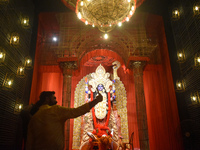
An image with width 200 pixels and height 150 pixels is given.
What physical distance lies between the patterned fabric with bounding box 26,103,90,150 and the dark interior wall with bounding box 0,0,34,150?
3.02 metres

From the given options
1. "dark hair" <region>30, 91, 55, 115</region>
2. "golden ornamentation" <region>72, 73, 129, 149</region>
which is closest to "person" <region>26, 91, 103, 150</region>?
"dark hair" <region>30, 91, 55, 115</region>

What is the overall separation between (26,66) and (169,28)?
5.89m

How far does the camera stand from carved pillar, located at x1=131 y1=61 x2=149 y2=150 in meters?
6.33

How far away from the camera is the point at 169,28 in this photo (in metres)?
7.86

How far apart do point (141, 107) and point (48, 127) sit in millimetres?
5161

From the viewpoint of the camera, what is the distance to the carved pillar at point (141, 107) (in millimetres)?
6329

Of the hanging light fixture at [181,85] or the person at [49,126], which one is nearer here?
the person at [49,126]

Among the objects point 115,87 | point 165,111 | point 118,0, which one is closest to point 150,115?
point 165,111

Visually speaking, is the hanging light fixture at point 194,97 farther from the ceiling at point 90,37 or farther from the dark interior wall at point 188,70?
the ceiling at point 90,37

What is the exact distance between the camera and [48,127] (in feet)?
6.95

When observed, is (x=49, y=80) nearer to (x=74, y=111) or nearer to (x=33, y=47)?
(x=33, y=47)

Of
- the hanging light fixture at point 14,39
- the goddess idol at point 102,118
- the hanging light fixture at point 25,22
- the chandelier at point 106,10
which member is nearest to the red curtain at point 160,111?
the goddess idol at point 102,118

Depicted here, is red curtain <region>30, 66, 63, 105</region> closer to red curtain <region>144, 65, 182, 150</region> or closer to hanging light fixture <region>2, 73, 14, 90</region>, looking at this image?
hanging light fixture <region>2, 73, 14, 90</region>

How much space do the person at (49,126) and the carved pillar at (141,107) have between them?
15.6 feet
